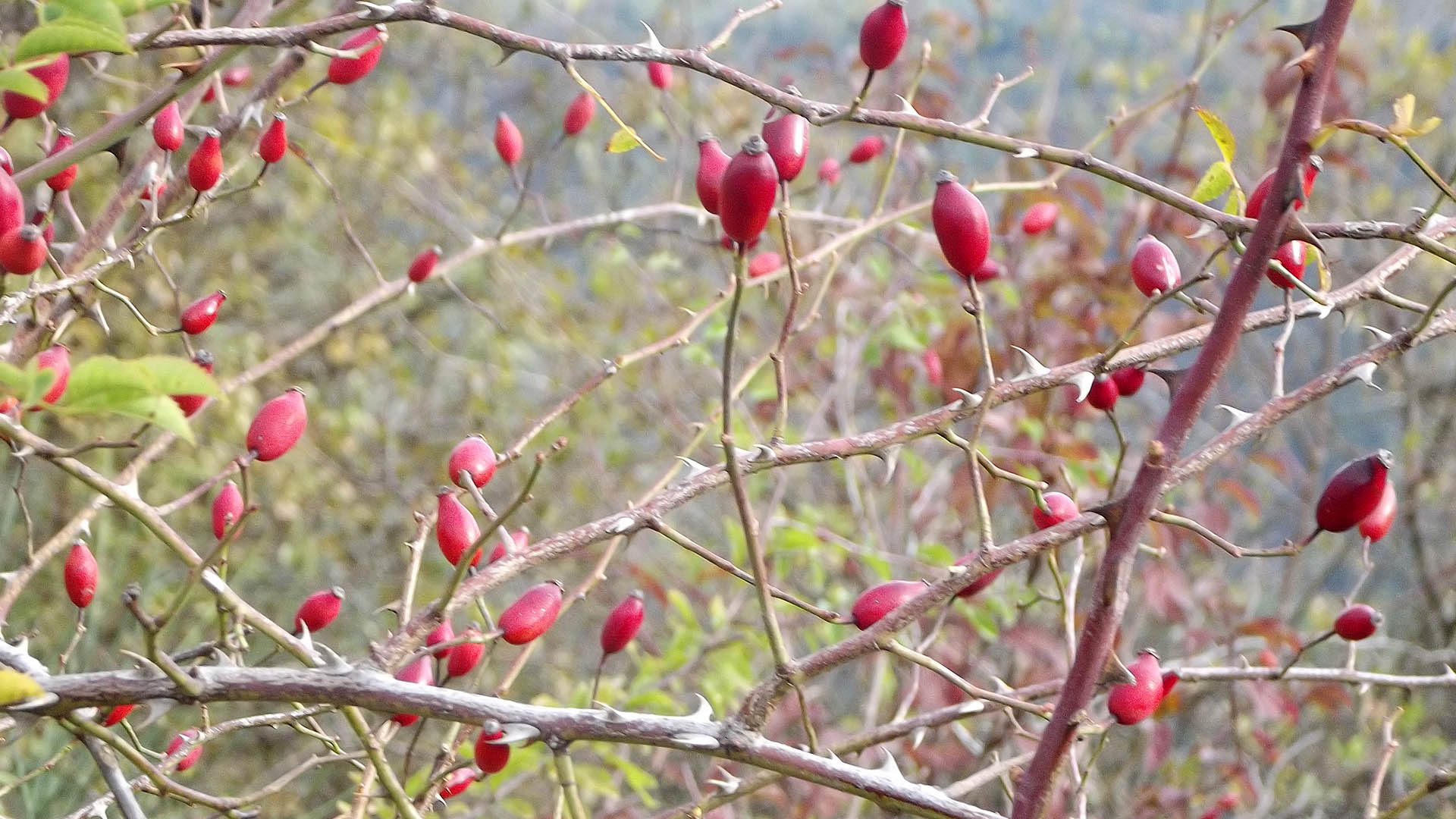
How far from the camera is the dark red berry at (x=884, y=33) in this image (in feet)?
3.04

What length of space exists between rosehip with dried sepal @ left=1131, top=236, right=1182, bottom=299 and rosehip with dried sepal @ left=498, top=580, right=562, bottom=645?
0.46 meters

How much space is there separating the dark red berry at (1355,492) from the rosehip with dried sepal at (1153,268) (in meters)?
0.17

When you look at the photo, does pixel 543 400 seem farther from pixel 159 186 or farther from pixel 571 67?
pixel 571 67

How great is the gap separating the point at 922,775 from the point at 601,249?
202cm

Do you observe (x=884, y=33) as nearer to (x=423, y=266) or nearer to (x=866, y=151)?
(x=423, y=266)

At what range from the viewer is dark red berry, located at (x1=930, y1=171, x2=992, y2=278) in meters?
0.82

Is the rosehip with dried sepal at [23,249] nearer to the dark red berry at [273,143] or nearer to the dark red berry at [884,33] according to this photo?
the dark red berry at [273,143]

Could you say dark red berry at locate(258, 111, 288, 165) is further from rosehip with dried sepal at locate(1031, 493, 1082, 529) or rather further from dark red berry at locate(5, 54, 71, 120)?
rosehip with dried sepal at locate(1031, 493, 1082, 529)

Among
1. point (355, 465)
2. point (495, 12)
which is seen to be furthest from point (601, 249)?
point (495, 12)

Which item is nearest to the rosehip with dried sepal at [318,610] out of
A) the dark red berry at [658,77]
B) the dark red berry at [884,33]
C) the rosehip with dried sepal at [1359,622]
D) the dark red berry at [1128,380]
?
the dark red berry at [884,33]

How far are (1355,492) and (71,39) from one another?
800mm

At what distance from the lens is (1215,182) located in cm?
89

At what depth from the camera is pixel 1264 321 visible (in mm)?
934

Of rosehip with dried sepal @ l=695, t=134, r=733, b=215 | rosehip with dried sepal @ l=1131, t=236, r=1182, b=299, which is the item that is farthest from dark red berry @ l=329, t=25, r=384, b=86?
rosehip with dried sepal @ l=1131, t=236, r=1182, b=299
